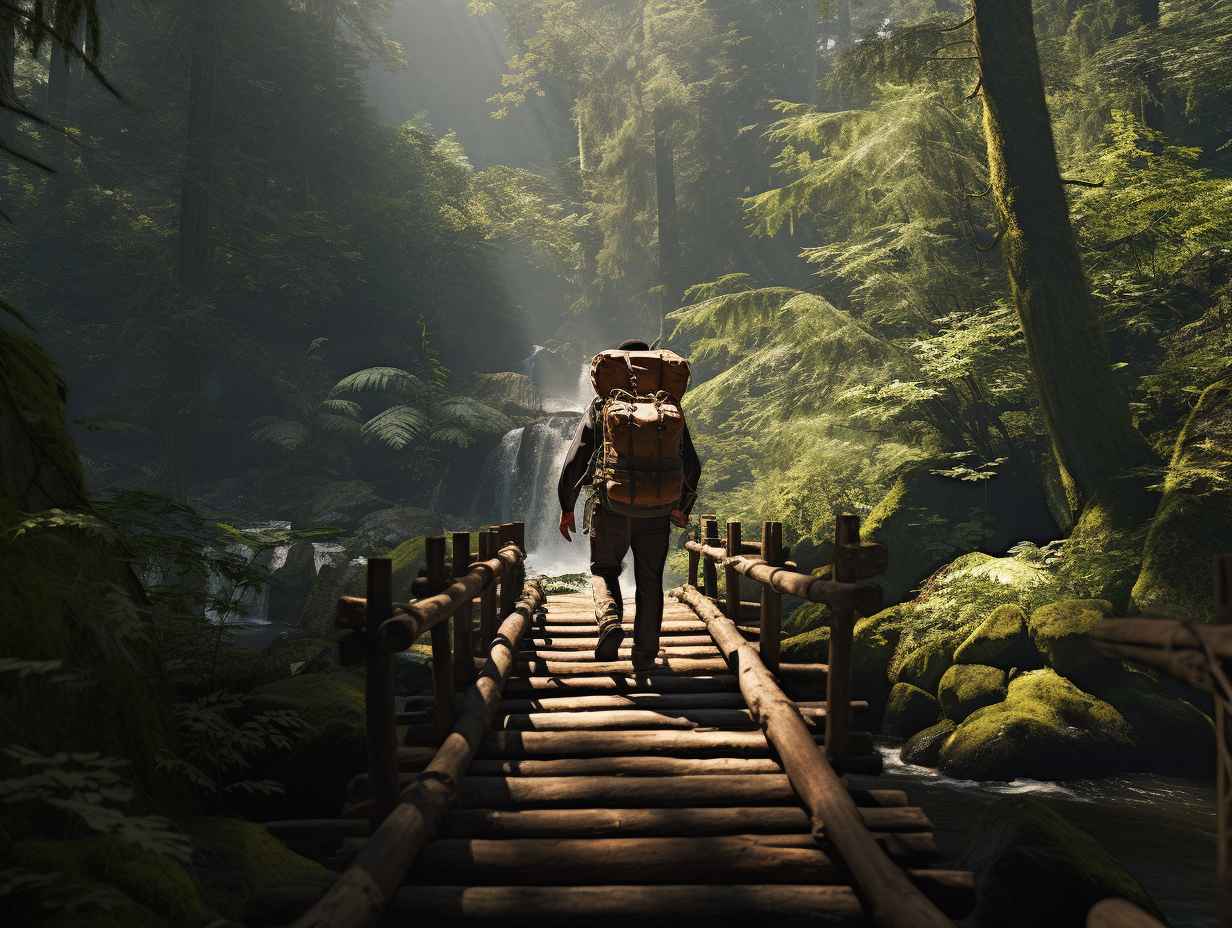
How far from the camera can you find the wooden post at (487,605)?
24.2ft

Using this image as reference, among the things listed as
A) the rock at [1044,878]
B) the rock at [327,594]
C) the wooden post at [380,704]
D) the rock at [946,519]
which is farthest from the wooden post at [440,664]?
the rock at [327,594]

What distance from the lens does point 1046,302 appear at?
1274 centimetres

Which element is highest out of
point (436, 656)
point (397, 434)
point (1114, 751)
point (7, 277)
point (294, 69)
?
point (294, 69)

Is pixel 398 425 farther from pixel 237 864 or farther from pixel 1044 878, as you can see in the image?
pixel 1044 878

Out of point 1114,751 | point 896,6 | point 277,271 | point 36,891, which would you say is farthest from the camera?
point 896,6

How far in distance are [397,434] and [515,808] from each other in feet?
76.2

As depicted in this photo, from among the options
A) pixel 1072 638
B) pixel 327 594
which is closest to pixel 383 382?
pixel 327 594

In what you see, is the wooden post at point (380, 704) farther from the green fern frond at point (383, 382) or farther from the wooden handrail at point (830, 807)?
the green fern frond at point (383, 382)

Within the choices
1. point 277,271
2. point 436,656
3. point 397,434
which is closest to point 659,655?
point 436,656

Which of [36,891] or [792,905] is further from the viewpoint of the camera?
[792,905]

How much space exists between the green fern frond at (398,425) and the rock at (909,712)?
1835cm

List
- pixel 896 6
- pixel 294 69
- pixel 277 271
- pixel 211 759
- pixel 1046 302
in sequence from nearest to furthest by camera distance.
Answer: pixel 211 759, pixel 1046 302, pixel 277 271, pixel 294 69, pixel 896 6

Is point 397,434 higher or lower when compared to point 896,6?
lower

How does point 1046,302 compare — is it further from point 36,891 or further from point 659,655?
point 36,891
